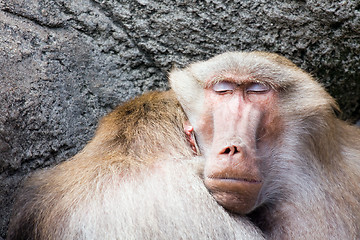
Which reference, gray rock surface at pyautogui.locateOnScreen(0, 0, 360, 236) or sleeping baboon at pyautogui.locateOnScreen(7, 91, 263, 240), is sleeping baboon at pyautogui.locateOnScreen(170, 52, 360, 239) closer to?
sleeping baboon at pyautogui.locateOnScreen(7, 91, 263, 240)

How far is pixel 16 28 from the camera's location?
3.13m

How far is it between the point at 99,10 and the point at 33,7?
1.36 ft

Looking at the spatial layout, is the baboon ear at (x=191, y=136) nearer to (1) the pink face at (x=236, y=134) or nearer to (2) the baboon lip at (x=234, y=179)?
(1) the pink face at (x=236, y=134)

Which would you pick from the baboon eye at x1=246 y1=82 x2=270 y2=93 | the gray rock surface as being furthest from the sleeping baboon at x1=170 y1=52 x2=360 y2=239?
the gray rock surface

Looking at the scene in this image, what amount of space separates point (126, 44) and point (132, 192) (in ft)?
4.28

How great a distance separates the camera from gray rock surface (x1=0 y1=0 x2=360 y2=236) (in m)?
3.16

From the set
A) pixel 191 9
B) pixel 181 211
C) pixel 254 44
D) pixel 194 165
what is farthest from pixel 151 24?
pixel 181 211

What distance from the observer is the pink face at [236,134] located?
2.49 m

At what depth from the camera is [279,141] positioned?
2783 mm

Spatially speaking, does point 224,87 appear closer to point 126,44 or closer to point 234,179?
point 234,179

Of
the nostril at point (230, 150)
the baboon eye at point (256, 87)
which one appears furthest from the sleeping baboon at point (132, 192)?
the baboon eye at point (256, 87)

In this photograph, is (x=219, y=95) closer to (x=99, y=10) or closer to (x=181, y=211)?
(x=181, y=211)

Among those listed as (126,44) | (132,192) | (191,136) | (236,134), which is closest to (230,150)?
(236,134)

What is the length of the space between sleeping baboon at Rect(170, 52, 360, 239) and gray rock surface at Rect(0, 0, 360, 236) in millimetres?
675
